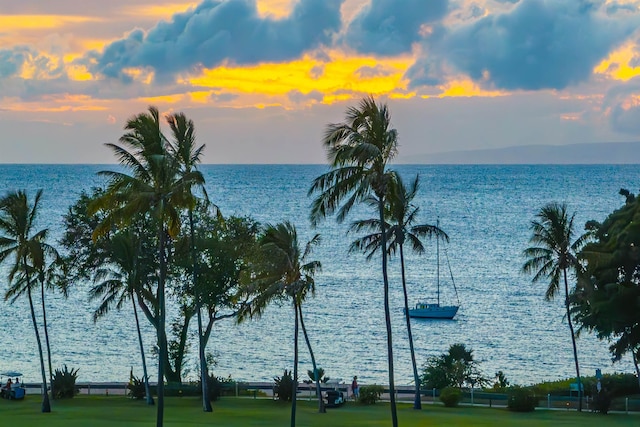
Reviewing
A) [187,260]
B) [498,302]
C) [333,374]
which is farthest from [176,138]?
[498,302]

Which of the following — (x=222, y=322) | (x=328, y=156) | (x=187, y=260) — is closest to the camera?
(x=328, y=156)

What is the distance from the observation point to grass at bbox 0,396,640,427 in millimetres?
40375

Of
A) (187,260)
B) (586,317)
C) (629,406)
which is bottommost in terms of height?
(629,406)

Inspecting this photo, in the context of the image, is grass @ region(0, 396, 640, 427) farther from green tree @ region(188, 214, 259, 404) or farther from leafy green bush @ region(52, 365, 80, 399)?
green tree @ region(188, 214, 259, 404)

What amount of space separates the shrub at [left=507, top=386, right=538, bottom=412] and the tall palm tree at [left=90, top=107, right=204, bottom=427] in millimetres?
19671

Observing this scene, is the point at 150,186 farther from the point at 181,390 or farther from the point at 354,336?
the point at 354,336

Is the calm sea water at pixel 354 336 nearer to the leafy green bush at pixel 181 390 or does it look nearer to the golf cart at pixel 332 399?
the leafy green bush at pixel 181 390

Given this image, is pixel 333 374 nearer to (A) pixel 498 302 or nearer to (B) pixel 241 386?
(B) pixel 241 386

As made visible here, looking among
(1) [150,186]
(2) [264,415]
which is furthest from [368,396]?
(1) [150,186]

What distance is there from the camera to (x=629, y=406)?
46.4 m

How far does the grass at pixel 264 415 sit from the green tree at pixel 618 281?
5.49 metres

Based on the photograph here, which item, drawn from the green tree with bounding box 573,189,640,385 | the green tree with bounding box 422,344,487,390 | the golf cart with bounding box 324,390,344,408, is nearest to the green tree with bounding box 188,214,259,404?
the golf cart with bounding box 324,390,344,408

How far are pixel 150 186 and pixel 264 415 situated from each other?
595 inches

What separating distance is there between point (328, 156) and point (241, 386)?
23.2 meters
